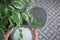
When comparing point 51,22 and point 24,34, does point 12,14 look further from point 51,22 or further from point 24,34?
point 51,22

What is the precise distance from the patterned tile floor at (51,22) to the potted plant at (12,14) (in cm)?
46

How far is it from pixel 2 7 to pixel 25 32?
0.28 meters

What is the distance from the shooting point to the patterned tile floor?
156cm

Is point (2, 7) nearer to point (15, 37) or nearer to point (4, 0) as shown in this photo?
point (4, 0)

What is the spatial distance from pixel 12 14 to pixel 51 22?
0.81 metres

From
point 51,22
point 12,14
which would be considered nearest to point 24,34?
point 12,14

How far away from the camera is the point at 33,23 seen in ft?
3.97

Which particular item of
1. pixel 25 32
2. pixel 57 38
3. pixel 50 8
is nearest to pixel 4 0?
pixel 25 32

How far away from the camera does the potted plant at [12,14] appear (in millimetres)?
959

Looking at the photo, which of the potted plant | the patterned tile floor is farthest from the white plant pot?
the patterned tile floor

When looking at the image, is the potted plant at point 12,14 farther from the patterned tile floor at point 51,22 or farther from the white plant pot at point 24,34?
the patterned tile floor at point 51,22

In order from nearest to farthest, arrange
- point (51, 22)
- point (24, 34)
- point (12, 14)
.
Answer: point (12, 14) < point (24, 34) < point (51, 22)

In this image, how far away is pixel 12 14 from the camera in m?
0.96

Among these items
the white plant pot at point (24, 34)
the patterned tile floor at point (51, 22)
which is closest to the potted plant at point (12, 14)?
the white plant pot at point (24, 34)
